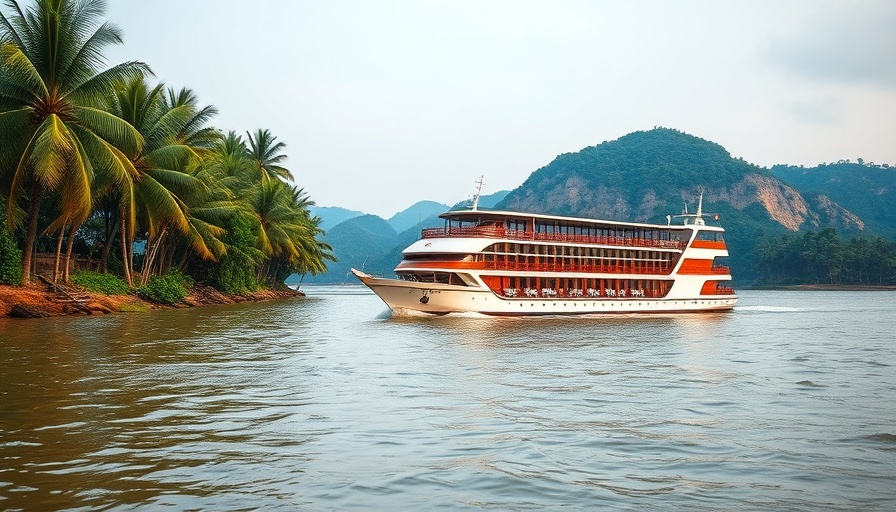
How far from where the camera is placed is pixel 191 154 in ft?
117

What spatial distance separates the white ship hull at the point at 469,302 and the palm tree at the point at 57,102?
36.6 feet

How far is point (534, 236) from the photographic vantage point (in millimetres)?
36406

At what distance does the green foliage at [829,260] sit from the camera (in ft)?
360

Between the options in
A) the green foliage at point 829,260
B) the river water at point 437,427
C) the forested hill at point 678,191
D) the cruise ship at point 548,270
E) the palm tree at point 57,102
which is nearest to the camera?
the river water at point 437,427

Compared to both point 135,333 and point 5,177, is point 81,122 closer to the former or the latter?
point 5,177

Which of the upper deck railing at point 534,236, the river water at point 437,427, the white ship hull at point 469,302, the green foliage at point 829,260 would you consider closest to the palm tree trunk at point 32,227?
the river water at point 437,427

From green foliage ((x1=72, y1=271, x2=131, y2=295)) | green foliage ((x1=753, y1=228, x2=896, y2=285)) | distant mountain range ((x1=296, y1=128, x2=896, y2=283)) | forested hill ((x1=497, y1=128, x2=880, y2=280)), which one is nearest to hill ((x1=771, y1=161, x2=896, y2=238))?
distant mountain range ((x1=296, y1=128, x2=896, y2=283))

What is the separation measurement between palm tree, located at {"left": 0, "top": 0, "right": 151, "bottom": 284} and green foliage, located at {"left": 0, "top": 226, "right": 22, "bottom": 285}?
2.37 ft

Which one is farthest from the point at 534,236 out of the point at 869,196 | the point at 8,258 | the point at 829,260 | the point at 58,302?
the point at 869,196

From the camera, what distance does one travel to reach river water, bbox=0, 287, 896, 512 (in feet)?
22.8

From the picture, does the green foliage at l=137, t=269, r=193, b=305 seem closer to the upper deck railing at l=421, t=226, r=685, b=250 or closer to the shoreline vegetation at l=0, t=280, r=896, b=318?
the shoreline vegetation at l=0, t=280, r=896, b=318

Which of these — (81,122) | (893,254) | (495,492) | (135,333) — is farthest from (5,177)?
(893,254)

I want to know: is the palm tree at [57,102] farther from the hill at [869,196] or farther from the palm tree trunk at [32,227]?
the hill at [869,196]

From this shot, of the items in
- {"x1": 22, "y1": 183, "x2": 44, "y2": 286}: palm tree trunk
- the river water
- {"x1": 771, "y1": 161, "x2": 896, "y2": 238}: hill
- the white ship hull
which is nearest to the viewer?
the river water
